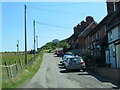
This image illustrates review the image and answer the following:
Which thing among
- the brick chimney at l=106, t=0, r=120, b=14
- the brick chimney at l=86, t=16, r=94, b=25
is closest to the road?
the brick chimney at l=106, t=0, r=120, b=14

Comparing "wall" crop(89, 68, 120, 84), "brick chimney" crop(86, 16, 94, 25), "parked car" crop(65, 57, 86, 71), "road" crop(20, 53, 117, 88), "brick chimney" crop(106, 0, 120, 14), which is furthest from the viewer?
"brick chimney" crop(86, 16, 94, 25)

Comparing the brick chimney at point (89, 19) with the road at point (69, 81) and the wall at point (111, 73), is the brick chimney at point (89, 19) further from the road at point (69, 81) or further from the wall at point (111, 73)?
the road at point (69, 81)

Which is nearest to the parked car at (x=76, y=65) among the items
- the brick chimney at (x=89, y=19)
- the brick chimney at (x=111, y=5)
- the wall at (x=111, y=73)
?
the wall at (x=111, y=73)

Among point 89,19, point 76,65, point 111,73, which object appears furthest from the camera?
point 89,19

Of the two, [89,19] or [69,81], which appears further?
[89,19]

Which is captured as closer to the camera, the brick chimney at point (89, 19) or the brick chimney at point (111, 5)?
the brick chimney at point (111, 5)

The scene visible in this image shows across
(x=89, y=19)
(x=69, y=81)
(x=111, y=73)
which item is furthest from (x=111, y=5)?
(x=89, y=19)

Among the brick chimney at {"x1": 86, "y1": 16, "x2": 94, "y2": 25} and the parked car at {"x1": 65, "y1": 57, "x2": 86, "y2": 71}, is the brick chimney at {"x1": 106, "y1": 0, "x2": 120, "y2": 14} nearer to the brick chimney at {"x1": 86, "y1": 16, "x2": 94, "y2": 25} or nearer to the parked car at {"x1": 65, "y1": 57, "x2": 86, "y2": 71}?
the parked car at {"x1": 65, "y1": 57, "x2": 86, "y2": 71}

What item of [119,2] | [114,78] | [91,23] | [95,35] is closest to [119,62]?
[114,78]

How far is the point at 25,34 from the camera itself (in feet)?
86.6

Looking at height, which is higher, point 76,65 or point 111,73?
point 76,65

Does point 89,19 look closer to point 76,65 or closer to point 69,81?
point 76,65

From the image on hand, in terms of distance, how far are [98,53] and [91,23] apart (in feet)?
99.4

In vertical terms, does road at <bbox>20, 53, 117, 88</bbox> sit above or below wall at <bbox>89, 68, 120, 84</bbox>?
below
